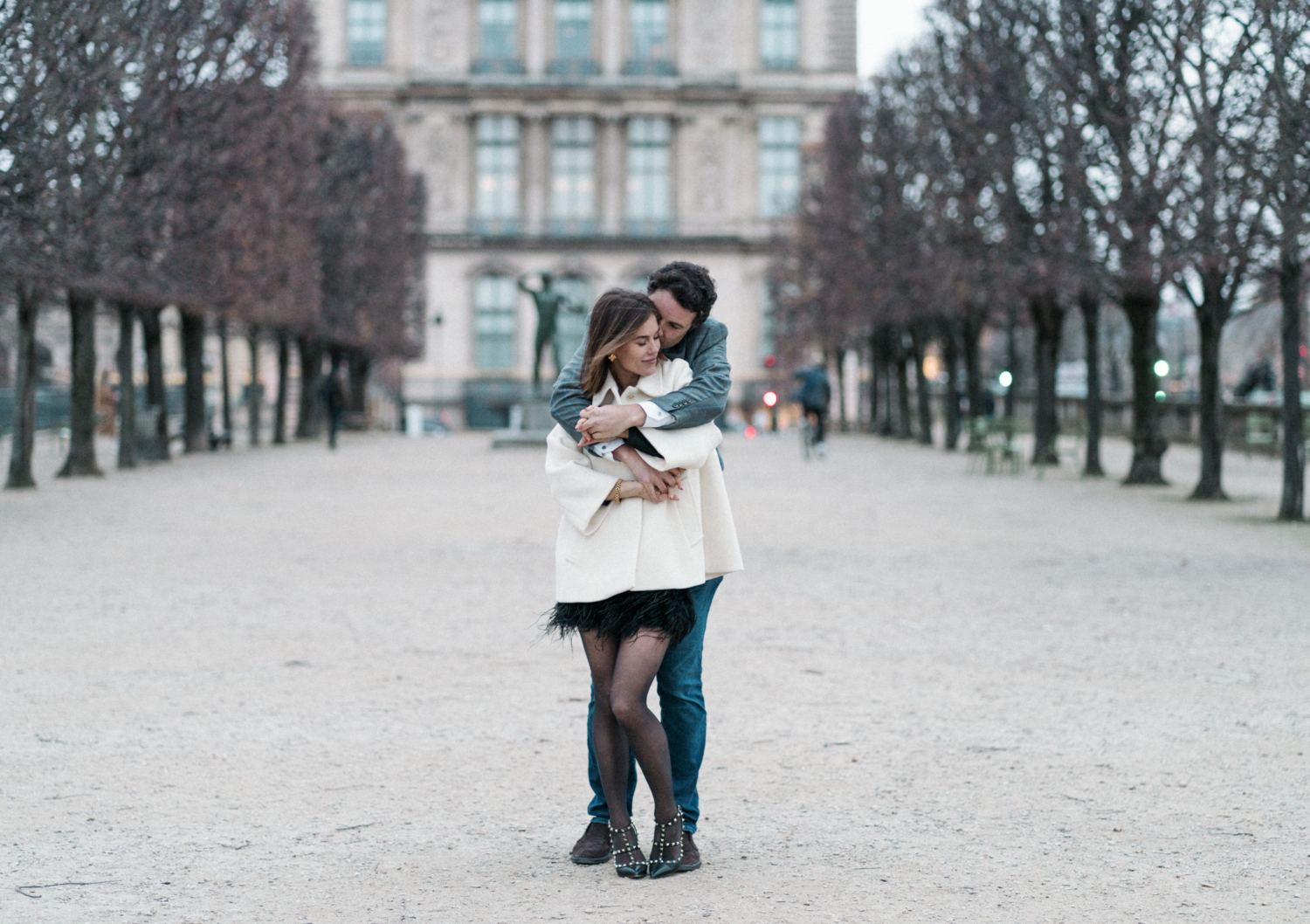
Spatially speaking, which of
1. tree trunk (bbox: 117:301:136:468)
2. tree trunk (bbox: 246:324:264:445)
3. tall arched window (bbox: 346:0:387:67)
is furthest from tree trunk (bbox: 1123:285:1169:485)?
tall arched window (bbox: 346:0:387:67)

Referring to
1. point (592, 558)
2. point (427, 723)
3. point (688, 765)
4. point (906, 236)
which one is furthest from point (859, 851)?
point (906, 236)

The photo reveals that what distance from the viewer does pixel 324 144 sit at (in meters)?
44.3

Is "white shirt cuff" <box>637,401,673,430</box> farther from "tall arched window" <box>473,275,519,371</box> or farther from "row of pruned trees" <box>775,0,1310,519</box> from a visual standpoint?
"tall arched window" <box>473,275,519,371</box>

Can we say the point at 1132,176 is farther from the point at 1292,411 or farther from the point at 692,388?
the point at 692,388

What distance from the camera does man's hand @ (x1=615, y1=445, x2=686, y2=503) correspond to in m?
5.09

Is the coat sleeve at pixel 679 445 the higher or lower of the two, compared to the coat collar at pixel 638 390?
lower

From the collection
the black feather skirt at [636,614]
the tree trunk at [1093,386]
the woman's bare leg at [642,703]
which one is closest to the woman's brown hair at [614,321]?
the black feather skirt at [636,614]

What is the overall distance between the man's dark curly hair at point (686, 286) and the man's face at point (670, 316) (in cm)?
1

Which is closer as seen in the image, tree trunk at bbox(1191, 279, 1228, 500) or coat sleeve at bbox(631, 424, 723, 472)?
coat sleeve at bbox(631, 424, 723, 472)

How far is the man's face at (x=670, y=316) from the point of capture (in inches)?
204

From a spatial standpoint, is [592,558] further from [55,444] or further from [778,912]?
[55,444]

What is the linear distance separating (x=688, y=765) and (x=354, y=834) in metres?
1.18

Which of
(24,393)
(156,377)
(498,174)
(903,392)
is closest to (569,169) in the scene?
(498,174)

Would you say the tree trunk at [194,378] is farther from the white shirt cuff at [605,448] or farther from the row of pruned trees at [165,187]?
the white shirt cuff at [605,448]
